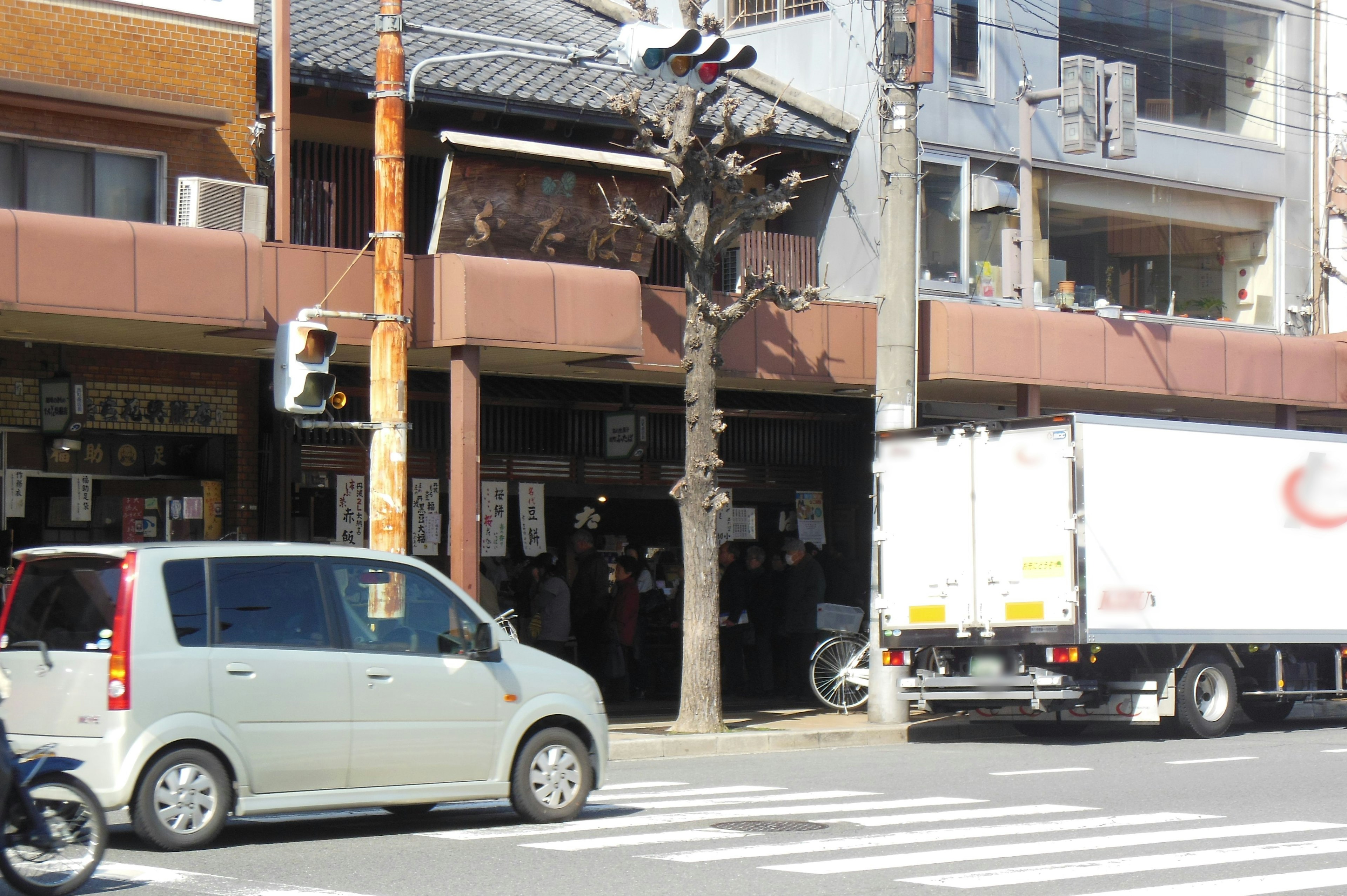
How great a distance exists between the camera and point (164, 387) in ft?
55.3

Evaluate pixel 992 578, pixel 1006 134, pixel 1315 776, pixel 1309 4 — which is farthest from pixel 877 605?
pixel 1309 4

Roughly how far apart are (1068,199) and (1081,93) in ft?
9.64

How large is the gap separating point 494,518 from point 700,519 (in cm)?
420

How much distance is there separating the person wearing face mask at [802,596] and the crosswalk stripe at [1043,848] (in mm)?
10151

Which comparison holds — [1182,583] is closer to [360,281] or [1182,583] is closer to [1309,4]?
[360,281]

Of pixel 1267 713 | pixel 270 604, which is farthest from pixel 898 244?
pixel 270 604

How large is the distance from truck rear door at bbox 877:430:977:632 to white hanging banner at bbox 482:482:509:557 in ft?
16.3

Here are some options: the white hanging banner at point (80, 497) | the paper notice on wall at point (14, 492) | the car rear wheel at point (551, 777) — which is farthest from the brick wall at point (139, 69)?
the car rear wheel at point (551, 777)

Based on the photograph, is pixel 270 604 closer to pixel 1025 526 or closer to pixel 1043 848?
pixel 1043 848

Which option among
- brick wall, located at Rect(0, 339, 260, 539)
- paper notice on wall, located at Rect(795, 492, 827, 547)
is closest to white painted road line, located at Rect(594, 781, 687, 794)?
brick wall, located at Rect(0, 339, 260, 539)

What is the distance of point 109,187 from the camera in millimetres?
16109

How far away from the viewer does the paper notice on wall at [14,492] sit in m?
16.1

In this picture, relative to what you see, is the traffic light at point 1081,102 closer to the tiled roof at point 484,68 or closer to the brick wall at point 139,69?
the tiled roof at point 484,68

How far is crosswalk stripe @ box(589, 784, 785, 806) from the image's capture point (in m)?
11.7
